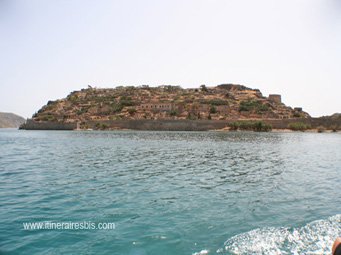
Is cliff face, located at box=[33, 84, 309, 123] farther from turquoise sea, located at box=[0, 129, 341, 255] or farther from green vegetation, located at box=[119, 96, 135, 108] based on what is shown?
turquoise sea, located at box=[0, 129, 341, 255]

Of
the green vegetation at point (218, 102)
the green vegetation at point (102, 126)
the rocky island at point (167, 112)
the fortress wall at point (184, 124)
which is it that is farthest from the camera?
the green vegetation at point (218, 102)

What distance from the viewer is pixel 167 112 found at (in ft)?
278

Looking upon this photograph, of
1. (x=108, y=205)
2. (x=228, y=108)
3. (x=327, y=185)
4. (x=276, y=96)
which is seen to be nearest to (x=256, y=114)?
(x=228, y=108)

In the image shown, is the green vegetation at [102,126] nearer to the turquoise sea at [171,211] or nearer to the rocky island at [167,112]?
the rocky island at [167,112]

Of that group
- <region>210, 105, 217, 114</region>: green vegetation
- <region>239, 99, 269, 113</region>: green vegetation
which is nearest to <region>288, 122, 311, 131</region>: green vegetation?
<region>239, 99, 269, 113</region>: green vegetation

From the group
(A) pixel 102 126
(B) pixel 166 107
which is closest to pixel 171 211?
(A) pixel 102 126

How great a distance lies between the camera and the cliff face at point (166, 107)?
8294cm

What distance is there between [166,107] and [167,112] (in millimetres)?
2076

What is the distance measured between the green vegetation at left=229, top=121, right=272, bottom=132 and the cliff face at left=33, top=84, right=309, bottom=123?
333 inches

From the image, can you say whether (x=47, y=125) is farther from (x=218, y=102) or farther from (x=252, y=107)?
(x=252, y=107)

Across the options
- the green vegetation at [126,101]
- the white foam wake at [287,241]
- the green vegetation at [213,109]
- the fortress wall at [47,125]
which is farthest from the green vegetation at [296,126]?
the white foam wake at [287,241]

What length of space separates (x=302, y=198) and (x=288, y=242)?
3994 millimetres

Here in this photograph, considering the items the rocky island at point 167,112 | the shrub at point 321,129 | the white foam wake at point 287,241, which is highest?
the rocky island at point 167,112

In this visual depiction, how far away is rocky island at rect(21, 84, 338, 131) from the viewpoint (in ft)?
239
